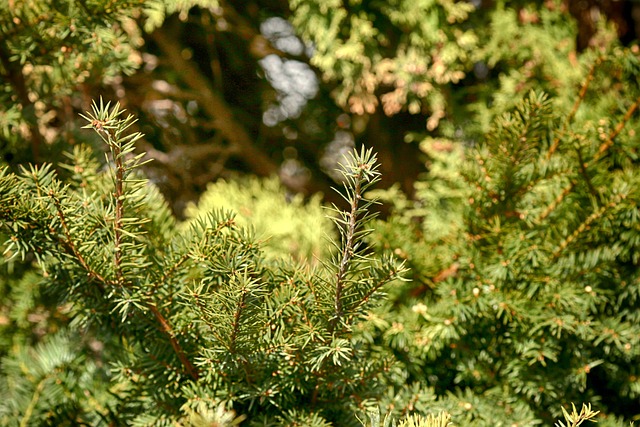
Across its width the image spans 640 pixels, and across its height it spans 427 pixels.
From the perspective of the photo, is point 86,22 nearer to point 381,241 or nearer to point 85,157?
point 85,157

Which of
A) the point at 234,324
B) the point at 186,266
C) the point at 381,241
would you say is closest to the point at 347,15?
the point at 381,241

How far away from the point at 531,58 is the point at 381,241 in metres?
0.64

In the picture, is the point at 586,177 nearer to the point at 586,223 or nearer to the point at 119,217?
the point at 586,223

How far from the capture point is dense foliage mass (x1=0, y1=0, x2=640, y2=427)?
1.69ft

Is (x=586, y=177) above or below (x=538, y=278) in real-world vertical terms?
above

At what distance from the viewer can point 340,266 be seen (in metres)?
0.48

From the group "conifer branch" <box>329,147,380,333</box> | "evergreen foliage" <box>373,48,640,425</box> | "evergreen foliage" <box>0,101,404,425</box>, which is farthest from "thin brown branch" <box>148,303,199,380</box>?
"evergreen foliage" <box>373,48,640,425</box>

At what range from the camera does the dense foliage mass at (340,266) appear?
516mm

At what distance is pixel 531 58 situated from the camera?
46.1 inches

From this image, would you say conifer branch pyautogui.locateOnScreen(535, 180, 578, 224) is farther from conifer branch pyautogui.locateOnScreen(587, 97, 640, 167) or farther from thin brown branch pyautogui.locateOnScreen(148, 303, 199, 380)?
thin brown branch pyautogui.locateOnScreen(148, 303, 199, 380)

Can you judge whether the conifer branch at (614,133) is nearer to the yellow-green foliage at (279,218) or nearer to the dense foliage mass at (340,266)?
the dense foliage mass at (340,266)

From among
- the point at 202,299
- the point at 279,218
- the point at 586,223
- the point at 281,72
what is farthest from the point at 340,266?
the point at 281,72

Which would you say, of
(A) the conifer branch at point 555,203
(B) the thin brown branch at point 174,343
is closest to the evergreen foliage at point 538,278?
(A) the conifer branch at point 555,203

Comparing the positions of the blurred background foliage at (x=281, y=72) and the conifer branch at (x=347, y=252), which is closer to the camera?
the conifer branch at (x=347, y=252)
